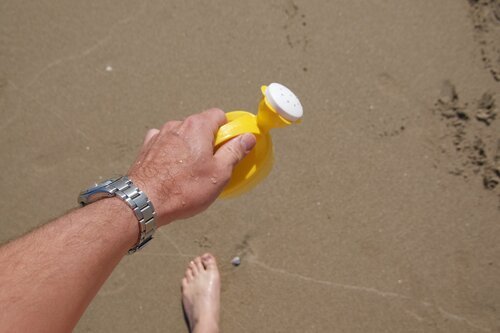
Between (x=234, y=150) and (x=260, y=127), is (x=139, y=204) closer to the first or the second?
(x=234, y=150)

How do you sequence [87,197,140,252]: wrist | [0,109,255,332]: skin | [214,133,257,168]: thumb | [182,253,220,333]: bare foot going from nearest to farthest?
[0,109,255,332]: skin, [87,197,140,252]: wrist, [214,133,257,168]: thumb, [182,253,220,333]: bare foot

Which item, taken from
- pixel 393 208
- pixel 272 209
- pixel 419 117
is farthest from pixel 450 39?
pixel 272 209

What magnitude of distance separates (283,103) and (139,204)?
0.51 metres

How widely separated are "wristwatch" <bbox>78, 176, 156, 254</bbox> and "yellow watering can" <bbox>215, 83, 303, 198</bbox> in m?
0.28

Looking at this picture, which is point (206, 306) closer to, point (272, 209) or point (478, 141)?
point (272, 209)

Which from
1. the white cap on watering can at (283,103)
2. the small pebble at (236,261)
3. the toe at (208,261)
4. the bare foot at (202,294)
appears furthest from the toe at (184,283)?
the white cap on watering can at (283,103)

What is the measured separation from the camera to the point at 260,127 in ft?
5.19

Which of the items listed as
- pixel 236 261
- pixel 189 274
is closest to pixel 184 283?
pixel 189 274

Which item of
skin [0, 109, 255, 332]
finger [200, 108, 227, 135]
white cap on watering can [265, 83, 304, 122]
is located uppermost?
white cap on watering can [265, 83, 304, 122]

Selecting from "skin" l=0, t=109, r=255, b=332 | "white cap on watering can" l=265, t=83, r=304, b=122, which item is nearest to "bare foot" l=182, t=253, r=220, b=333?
"skin" l=0, t=109, r=255, b=332

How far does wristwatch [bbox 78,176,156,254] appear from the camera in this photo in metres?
1.40

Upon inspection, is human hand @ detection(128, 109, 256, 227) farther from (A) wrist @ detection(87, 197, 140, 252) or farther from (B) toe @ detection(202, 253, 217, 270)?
(B) toe @ detection(202, 253, 217, 270)

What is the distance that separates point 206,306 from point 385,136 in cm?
113

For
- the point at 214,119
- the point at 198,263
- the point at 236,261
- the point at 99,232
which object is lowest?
the point at 99,232
